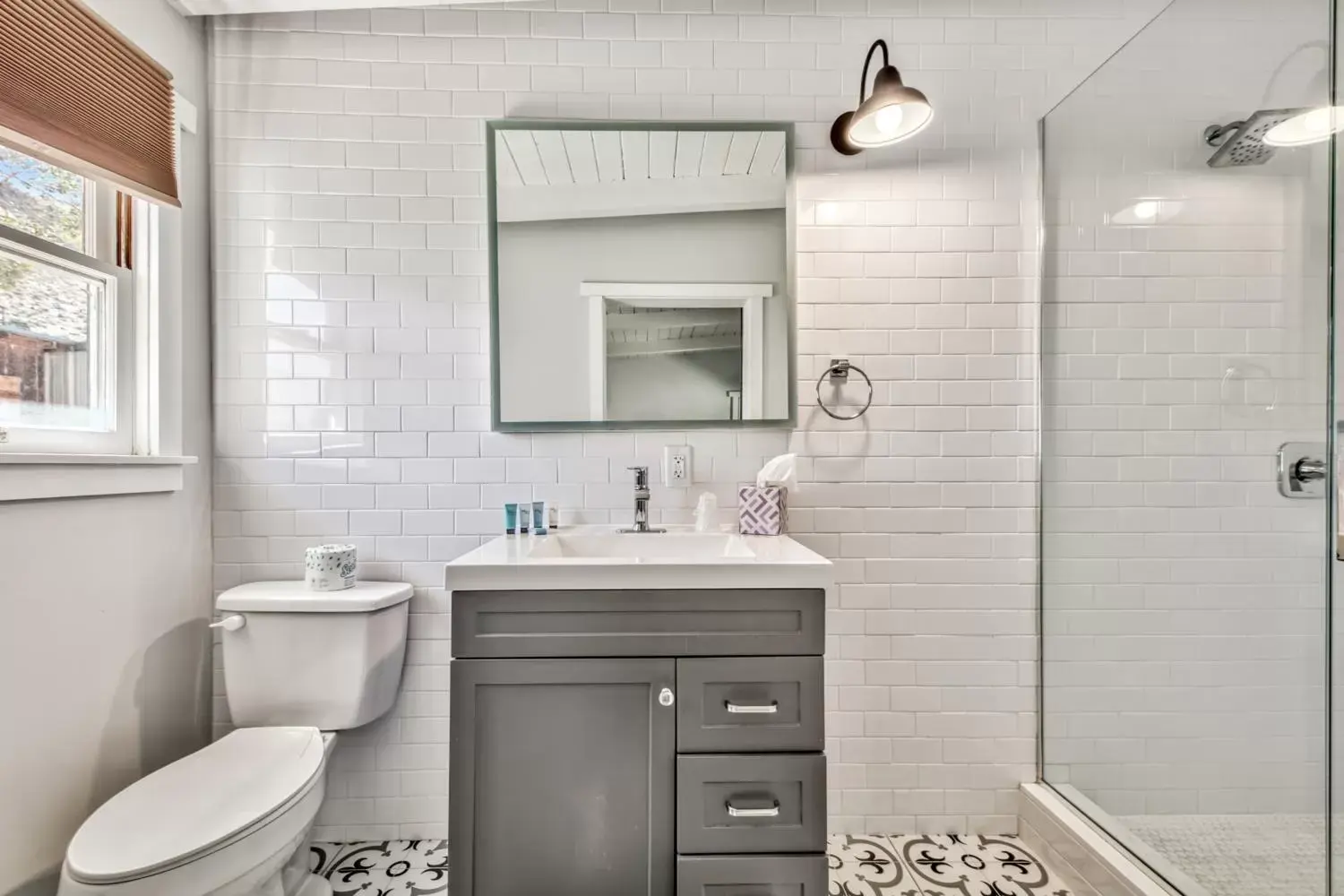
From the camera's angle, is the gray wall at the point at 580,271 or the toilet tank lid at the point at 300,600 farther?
the gray wall at the point at 580,271

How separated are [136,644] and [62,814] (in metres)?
0.36

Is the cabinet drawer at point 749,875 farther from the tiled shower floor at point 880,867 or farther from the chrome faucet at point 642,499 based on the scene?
the chrome faucet at point 642,499

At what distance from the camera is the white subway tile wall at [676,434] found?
5.70 feet

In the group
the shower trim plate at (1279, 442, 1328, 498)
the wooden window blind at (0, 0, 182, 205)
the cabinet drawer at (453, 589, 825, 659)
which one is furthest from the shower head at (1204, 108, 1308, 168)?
the wooden window blind at (0, 0, 182, 205)

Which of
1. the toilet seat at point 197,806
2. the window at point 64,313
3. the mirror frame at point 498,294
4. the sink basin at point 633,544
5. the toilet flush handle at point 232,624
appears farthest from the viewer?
the mirror frame at point 498,294

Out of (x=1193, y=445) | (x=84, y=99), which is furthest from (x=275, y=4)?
(x=1193, y=445)

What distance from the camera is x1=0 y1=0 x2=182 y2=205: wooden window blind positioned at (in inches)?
44.3

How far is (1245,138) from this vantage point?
1380 millimetres

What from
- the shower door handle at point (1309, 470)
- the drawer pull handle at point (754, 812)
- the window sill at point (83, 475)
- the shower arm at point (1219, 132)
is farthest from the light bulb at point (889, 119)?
the window sill at point (83, 475)

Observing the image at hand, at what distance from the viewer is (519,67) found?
175 cm

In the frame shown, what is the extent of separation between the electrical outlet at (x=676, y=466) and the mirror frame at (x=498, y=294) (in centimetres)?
7

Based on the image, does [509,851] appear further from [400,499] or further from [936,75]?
[936,75]

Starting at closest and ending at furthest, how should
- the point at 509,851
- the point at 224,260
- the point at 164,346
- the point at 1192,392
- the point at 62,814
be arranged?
the point at 509,851
the point at 62,814
the point at 1192,392
the point at 164,346
the point at 224,260

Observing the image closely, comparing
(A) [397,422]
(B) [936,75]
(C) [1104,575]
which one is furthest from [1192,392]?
(A) [397,422]
